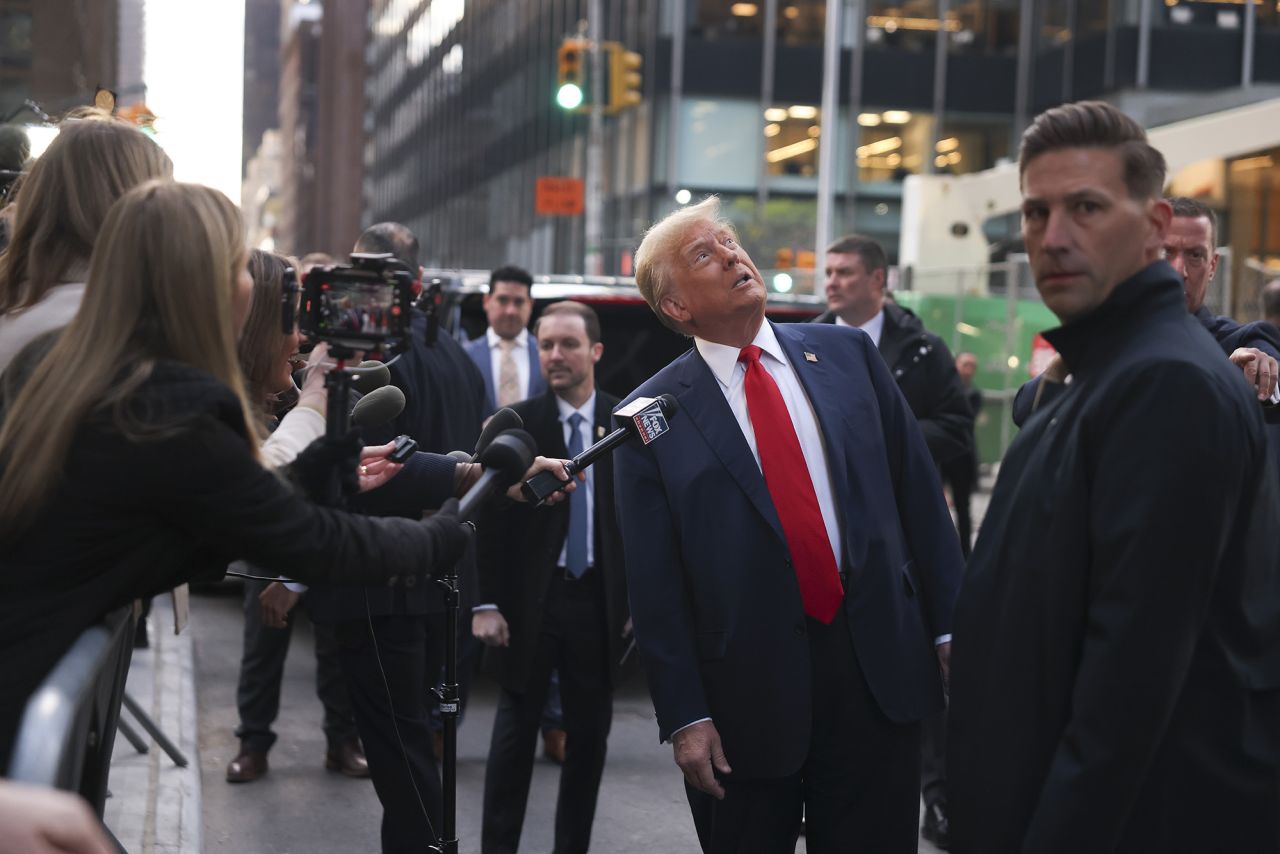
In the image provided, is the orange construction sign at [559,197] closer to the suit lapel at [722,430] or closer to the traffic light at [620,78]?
the traffic light at [620,78]

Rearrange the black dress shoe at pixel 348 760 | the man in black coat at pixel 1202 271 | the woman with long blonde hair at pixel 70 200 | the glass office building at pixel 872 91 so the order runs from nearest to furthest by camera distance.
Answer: the woman with long blonde hair at pixel 70 200, the man in black coat at pixel 1202 271, the black dress shoe at pixel 348 760, the glass office building at pixel 872 91

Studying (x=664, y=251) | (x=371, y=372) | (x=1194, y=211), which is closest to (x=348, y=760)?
(x=664, y=251)

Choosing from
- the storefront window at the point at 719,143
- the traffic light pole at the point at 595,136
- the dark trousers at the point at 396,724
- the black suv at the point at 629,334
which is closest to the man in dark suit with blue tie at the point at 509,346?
the black suv at the point at 629,334

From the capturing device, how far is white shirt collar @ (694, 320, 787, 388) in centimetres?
421

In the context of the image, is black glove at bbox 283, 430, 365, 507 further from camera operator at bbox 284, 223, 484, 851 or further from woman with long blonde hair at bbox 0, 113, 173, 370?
camera operator at bbox 284, 223, 484, 851

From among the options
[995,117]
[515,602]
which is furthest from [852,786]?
[995,117]

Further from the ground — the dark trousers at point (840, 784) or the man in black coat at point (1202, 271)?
the man in black coat at point (1202, 271)

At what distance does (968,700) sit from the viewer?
2.80 m

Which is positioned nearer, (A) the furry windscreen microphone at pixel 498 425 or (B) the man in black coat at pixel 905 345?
(A) the furry windscreen microphone at pixel 498 425

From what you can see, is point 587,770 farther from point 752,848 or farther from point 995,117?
point 995,117

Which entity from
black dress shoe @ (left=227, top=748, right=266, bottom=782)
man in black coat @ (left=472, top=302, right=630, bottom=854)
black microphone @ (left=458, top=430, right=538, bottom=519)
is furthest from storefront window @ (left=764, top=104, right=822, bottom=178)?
black microphone @ (left=458, top=430, right=538, bottom=519)

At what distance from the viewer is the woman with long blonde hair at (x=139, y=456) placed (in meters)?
2.66

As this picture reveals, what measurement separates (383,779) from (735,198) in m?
A: 32.0

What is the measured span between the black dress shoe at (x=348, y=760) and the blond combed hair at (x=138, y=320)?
5.13m
